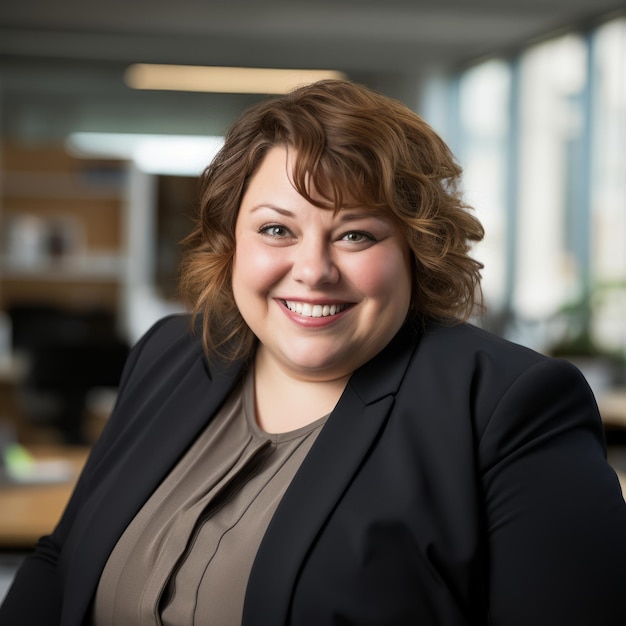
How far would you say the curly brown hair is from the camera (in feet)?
4.47

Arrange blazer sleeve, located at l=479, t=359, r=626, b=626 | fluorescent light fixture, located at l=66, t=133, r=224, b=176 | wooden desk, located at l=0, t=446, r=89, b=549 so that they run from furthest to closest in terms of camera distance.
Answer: fluorescent light fixture, located at l=66, t=133, r=224, b=176, wooden desk, located at l=0, t=446, r=89, b=549, blazer sleeve, located at l=479, t=359, r=626, b=626

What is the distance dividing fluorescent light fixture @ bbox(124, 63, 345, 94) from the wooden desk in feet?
23.2

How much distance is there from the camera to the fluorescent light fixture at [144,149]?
31.6 ft

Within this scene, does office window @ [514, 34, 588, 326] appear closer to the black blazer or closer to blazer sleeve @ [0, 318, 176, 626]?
blazer sleeve @ [0, 318, 176, 626]

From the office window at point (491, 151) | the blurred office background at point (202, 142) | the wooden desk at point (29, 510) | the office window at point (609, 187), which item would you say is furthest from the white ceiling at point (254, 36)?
the wooden desk at point (29, 510)

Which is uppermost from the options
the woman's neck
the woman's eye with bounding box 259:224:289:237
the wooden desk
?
the woman's eye with bounding box 259:224:289:237

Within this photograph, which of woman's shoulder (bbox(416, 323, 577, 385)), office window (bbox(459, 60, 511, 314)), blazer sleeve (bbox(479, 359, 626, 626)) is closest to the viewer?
blazer sleeve (bbox(479, 359, 626, 626))

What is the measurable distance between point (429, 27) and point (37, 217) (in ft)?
13.4

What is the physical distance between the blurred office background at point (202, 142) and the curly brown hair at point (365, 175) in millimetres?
3687

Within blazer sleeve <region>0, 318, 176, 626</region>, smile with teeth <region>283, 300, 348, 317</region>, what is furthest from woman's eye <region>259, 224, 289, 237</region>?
blazer sleeve <region>0, 318, 176, 626</region>

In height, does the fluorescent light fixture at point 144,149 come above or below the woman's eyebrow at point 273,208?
above

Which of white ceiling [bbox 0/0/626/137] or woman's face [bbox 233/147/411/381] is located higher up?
white ceiling [bbox 0/0/626/137]

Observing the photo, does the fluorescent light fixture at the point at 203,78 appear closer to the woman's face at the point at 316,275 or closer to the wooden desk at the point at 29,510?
the wooden desk at the point at 29,510

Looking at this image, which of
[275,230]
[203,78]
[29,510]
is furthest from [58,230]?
[275,230]
